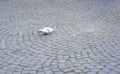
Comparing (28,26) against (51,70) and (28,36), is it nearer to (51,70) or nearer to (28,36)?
(28,36)

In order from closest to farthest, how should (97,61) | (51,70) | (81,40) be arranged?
(51,70)
(97,61)
(81,40)

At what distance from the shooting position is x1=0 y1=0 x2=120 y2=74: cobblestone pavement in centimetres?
476

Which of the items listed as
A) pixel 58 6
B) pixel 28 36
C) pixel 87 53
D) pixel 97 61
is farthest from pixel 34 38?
pixel 58 6

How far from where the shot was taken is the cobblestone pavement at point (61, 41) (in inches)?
187

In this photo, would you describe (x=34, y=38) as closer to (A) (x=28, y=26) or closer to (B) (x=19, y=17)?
(A) (x=28, y=26)

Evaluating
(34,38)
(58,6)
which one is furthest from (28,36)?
(58,6)

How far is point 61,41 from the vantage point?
6.29 m

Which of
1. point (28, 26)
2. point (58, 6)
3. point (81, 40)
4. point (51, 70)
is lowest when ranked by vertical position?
point (51, 70)

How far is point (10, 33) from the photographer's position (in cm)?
688

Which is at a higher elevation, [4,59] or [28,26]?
[28,26]

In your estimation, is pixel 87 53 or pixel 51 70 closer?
pixel 51 70

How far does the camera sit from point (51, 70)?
459 cm

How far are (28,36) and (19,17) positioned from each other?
2395 mm

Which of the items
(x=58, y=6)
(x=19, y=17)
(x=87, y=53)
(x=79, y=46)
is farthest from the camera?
(x=58, y=6)
